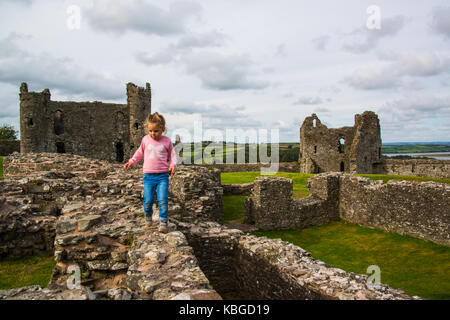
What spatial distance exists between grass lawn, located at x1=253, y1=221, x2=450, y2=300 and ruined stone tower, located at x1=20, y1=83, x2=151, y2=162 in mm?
24298

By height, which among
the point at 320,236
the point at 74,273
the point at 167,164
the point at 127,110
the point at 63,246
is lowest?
the point at 320,236

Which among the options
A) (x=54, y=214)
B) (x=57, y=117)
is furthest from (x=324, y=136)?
(x=54, y=214)

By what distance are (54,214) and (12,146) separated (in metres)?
36.5

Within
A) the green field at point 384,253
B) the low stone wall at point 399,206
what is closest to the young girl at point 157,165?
the green field at point 384,253

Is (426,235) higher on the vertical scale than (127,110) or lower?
lower

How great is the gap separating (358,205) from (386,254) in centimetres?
409

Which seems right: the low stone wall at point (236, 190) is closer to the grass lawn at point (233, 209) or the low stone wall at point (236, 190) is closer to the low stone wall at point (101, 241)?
the grass lawn at point (233, 209)

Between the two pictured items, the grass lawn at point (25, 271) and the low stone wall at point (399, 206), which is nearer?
the grass lawn at point (25, 271)

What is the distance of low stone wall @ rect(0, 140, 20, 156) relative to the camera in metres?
36.3

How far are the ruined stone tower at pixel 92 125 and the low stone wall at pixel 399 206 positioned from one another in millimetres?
24132

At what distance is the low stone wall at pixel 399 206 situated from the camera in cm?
1077

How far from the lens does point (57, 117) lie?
31234 mm

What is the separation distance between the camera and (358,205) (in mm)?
14188

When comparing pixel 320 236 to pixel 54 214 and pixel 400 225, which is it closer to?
pixel 400 225
